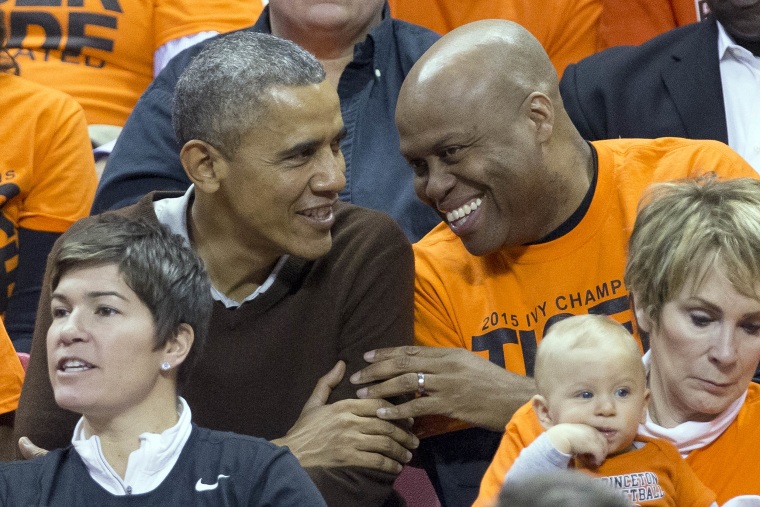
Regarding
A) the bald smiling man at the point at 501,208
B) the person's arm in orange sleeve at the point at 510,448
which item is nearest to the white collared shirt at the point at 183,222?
the bald smiling man at the point at 501,208

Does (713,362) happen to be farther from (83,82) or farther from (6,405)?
(83,82)

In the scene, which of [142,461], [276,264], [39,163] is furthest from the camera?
[39,163]

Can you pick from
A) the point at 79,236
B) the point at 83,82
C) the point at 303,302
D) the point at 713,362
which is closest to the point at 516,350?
the point at 303,302

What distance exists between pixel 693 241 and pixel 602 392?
1.10 ft

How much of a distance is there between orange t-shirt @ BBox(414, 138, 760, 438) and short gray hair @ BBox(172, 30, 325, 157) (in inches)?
20.6

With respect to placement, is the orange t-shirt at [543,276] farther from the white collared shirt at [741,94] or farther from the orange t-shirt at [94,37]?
the orange t-shirt at [94,37]

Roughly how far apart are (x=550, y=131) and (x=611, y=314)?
42 cm

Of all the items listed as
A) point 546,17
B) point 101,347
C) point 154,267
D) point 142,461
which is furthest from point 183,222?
point 546,17

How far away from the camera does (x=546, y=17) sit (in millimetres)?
3787

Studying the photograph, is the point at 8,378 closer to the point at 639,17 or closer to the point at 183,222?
the point at 183,222

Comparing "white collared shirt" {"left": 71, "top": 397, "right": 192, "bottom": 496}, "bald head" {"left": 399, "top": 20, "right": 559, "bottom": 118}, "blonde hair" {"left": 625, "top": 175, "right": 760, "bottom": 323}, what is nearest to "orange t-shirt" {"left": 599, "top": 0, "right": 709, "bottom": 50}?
"bald head" {"left": 399, "top": 20, "right": 559, "bottom": 118}

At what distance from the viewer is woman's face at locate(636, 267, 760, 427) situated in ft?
7.29

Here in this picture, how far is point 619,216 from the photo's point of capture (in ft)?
9.45

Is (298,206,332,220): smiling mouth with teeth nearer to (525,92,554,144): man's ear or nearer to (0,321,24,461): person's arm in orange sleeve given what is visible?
(525,92,554,144): man's ear
